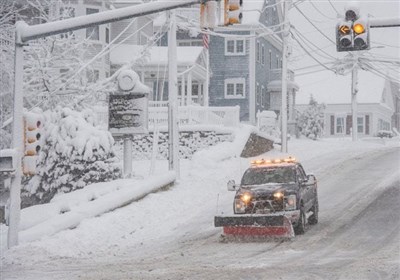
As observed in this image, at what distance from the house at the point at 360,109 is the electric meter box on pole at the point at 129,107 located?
137 feet

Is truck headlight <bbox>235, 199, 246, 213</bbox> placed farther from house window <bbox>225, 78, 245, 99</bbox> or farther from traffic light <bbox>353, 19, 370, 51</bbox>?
house window <bbox>225, 78, 245, 99</bbox>

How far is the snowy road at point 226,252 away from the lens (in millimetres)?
12008

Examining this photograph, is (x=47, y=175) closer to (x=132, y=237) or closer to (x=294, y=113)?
(x=132, y=237)

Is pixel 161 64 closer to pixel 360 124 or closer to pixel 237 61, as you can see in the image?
pixel 237 61

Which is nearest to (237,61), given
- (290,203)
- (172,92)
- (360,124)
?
(360,124)

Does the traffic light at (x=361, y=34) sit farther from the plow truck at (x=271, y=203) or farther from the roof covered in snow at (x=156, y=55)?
the roof covered in snow at (x=156, y=55)

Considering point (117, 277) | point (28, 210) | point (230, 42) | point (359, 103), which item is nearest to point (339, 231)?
point (117, 277)

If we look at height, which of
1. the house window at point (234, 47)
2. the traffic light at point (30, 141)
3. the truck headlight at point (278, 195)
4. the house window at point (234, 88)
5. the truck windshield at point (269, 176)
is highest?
the house window at point (234, 47)

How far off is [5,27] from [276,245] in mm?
16938

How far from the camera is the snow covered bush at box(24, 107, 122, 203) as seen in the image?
22219 millimetres

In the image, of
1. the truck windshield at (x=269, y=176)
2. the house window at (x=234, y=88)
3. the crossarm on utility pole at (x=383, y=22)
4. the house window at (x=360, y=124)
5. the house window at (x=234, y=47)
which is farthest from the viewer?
the house window at (x=360, y=124)

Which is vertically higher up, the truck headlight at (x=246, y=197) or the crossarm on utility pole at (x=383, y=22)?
the crossarm on utility pole at (x=383, y=22)

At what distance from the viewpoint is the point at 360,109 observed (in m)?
65.1

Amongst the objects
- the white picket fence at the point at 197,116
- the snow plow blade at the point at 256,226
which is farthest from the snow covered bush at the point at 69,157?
the white picket fence at the point at 197,116
